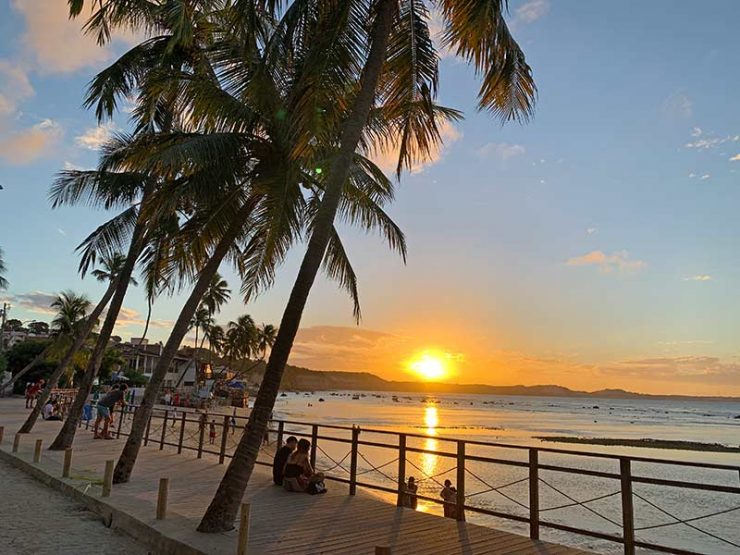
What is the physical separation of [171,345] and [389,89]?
5853mm

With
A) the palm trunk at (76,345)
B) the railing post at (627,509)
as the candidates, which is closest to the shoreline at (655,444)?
the palm trunk at (76,345)

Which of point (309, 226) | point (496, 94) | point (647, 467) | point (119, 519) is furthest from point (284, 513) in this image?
point (647, 467)

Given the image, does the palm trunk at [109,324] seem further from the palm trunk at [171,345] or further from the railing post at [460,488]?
the railing post at [460,488]

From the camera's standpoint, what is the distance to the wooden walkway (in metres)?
5.67

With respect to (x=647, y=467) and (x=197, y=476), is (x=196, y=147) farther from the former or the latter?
(x=647, y=467)

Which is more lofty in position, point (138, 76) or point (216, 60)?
point (138, 76)

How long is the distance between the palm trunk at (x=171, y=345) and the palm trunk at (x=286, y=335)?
11.4 ft

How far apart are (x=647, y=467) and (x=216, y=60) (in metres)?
27.6

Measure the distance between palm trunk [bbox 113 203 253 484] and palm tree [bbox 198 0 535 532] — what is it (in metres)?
3.25

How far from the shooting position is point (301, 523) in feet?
21.7

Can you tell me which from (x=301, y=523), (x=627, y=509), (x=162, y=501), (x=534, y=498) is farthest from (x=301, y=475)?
(x=627, y=509)

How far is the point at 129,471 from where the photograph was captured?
9.27 metres

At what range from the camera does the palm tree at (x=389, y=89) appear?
6090 millimetres

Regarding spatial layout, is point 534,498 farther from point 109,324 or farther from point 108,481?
point 109,324
